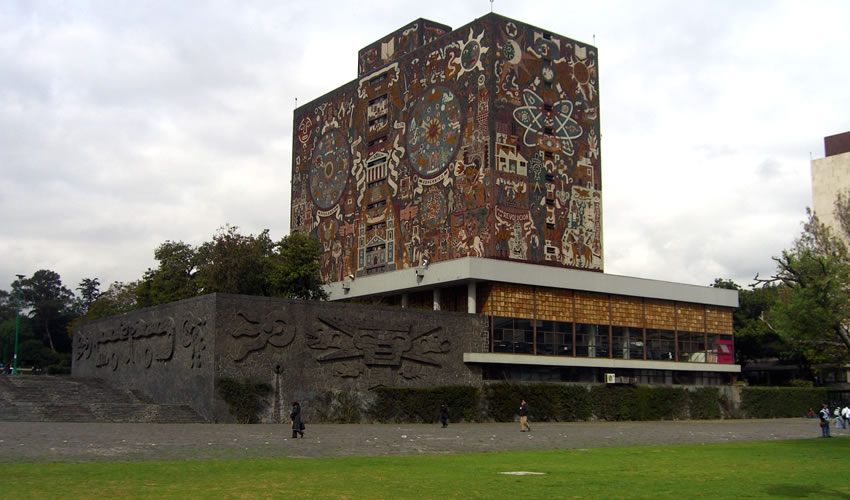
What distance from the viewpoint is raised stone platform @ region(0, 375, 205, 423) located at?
37750mm

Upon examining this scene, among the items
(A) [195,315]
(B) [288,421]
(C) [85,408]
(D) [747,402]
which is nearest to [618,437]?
(B) [288,421]

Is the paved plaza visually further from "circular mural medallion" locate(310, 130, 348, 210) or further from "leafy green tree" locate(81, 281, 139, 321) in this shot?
"leafy green tree" locate(81, 281, 139, 321)

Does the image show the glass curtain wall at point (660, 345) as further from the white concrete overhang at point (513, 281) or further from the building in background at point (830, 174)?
the building in background at point (830, 174)

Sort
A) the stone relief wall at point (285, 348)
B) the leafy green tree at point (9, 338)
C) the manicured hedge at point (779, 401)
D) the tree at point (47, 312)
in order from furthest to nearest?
the tree at point (47, 312) < the leafy green tree at point (9, 338) < the manicured hedge at point (779, 401) < the stone relief wall at point (285, 348)

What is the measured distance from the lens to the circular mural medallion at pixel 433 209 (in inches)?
2216

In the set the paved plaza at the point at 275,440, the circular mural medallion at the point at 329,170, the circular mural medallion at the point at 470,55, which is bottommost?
the paved plaza at the point at 275,440

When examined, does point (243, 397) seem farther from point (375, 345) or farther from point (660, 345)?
point (660, 345)

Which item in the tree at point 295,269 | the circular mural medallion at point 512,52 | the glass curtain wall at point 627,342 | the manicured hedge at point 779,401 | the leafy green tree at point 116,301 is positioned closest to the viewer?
the circular mural medallion at point 512,52

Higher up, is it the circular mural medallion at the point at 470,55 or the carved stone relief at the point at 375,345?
the circular mural medallion at the point at 470,55

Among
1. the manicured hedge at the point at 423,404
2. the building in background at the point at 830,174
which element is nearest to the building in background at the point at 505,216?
the manicured hedge at the point at 423,404

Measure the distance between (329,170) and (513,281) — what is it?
73.0 ft

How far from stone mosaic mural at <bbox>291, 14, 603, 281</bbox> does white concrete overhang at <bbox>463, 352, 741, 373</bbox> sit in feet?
21.5

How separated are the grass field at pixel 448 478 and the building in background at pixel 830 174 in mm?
82905

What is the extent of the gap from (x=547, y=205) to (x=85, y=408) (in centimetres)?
3125
